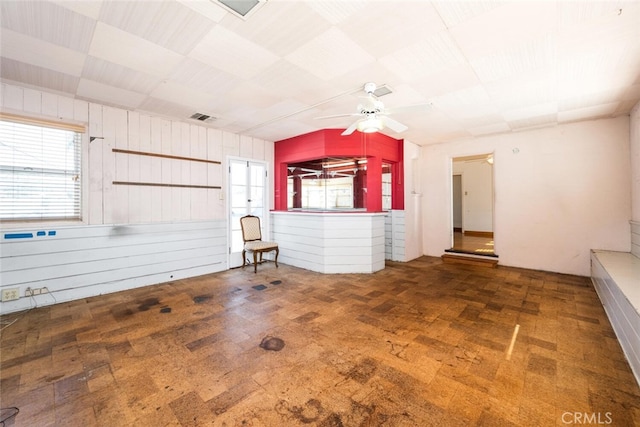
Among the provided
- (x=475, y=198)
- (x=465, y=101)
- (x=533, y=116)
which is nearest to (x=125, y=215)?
(x=465, y=101)

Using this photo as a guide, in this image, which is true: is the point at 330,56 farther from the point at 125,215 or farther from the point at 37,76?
the point at 125,215

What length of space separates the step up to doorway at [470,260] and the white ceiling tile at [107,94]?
21.0ft

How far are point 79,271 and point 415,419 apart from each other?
4539 mm

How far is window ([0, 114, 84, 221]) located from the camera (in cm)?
323

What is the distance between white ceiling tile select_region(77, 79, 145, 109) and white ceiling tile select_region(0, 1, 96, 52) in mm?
863

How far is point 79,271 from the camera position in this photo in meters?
3.67

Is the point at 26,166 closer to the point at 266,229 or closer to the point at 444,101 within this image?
the point at 266,229

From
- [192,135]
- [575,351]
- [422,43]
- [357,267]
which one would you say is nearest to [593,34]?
[422,43]

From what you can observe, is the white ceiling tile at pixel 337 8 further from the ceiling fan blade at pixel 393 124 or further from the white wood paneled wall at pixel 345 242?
the white wood paneled wall at pixel 345 242

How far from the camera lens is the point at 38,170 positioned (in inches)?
135

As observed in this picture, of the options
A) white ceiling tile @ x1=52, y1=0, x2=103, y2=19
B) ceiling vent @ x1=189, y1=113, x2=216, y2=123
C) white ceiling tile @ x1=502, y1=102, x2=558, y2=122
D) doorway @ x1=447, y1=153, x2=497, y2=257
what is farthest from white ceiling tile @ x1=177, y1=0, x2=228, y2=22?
doorway @ x1=447, y1=153, x2=497, y2=257

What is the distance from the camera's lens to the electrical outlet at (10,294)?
10.3ft

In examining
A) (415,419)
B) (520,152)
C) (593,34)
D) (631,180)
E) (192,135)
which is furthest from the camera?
(520,152)

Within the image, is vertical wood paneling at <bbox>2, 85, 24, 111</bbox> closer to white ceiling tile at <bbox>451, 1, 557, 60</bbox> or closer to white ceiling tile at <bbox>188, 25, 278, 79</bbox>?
white ceiling tile at <bbox>188, 25, 278, 79</bbox>
